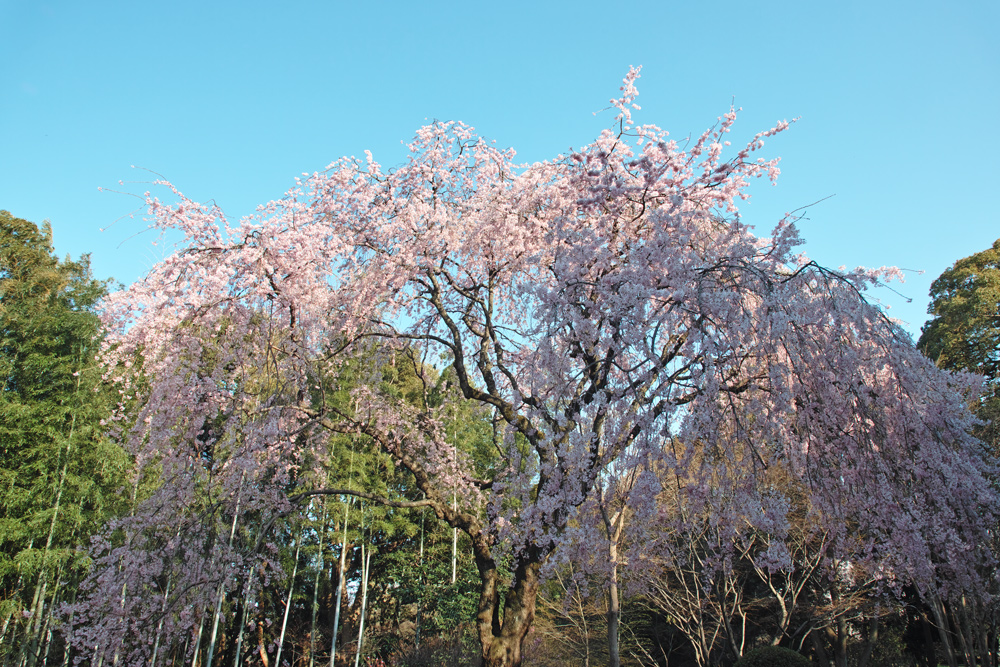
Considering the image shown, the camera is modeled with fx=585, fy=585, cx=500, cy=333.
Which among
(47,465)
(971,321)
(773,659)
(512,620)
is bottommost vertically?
(773,659)

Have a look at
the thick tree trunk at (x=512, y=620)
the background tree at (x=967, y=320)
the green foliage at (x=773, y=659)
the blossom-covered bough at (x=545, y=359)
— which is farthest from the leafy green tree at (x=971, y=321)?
the thick tree trunk at (x=512, y=620)

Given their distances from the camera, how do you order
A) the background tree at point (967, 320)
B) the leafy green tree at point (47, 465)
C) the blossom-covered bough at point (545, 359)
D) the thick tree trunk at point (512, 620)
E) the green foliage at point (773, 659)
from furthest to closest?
the background tree at point (967, 320), the leafy green tree at point (47, 465), the green foliage at point (773, 659), the thick tree trunk at point (512, 620), the blossom-covered bough at point (545, 359)

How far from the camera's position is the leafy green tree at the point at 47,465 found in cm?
941

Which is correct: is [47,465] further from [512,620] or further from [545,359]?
[545,359]

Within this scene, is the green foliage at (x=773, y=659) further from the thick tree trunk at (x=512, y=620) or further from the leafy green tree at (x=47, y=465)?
the leafy green tree at (x=47, y=465)

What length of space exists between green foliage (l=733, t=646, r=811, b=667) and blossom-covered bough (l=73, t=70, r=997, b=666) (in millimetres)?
2080

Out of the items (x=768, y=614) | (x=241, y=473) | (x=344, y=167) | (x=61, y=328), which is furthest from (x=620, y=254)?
(x=768, y=614)

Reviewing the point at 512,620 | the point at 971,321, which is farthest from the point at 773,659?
the point at 971,321

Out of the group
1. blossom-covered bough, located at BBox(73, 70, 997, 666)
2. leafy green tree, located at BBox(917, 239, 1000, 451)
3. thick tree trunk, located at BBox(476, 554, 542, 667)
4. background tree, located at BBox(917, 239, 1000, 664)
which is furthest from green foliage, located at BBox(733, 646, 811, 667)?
leafy green tree, located at BBox(917, 239, 1000, 451)

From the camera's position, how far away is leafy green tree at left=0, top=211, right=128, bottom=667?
941 centimetres

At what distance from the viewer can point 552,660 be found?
13297 millimetres

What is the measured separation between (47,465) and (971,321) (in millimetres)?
18164

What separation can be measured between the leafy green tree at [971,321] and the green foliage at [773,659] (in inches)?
283

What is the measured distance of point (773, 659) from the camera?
27.0 ft
